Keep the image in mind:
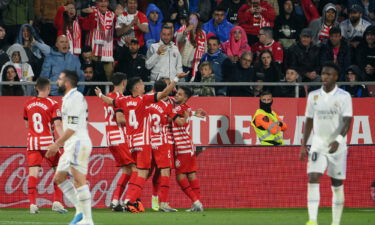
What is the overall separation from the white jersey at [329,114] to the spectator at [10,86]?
8.51 meters

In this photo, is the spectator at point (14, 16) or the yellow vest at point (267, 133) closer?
the yellow vest at point (267, 133)

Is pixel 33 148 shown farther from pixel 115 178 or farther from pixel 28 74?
pixel 28 74

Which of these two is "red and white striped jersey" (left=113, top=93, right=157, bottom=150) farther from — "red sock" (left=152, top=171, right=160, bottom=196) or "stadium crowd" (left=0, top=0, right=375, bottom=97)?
"stadium crowd" (left=0, top=0, right=375, bottom=97)

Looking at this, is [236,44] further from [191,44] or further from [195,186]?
[195,186]

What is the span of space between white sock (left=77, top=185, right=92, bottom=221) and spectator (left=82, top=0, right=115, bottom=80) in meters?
8.49

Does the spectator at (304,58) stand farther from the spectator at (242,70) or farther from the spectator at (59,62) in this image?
the spectator at (59,62)

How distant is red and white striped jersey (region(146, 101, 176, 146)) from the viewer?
1653cm

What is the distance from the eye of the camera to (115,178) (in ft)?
59.5

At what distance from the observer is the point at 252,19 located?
2281cm

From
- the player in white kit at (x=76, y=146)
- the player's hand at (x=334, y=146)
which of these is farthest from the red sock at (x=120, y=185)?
the player's hand at (x=334, y=146)

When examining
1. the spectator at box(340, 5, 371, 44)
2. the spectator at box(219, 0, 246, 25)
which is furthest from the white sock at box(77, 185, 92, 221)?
the spectator at box(340, 5, 371, 44)

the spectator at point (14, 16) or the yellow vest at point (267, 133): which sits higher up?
the spectator at point (14, 16)

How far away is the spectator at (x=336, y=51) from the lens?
2173 centimetres

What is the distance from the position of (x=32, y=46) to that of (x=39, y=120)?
16.0 feet
